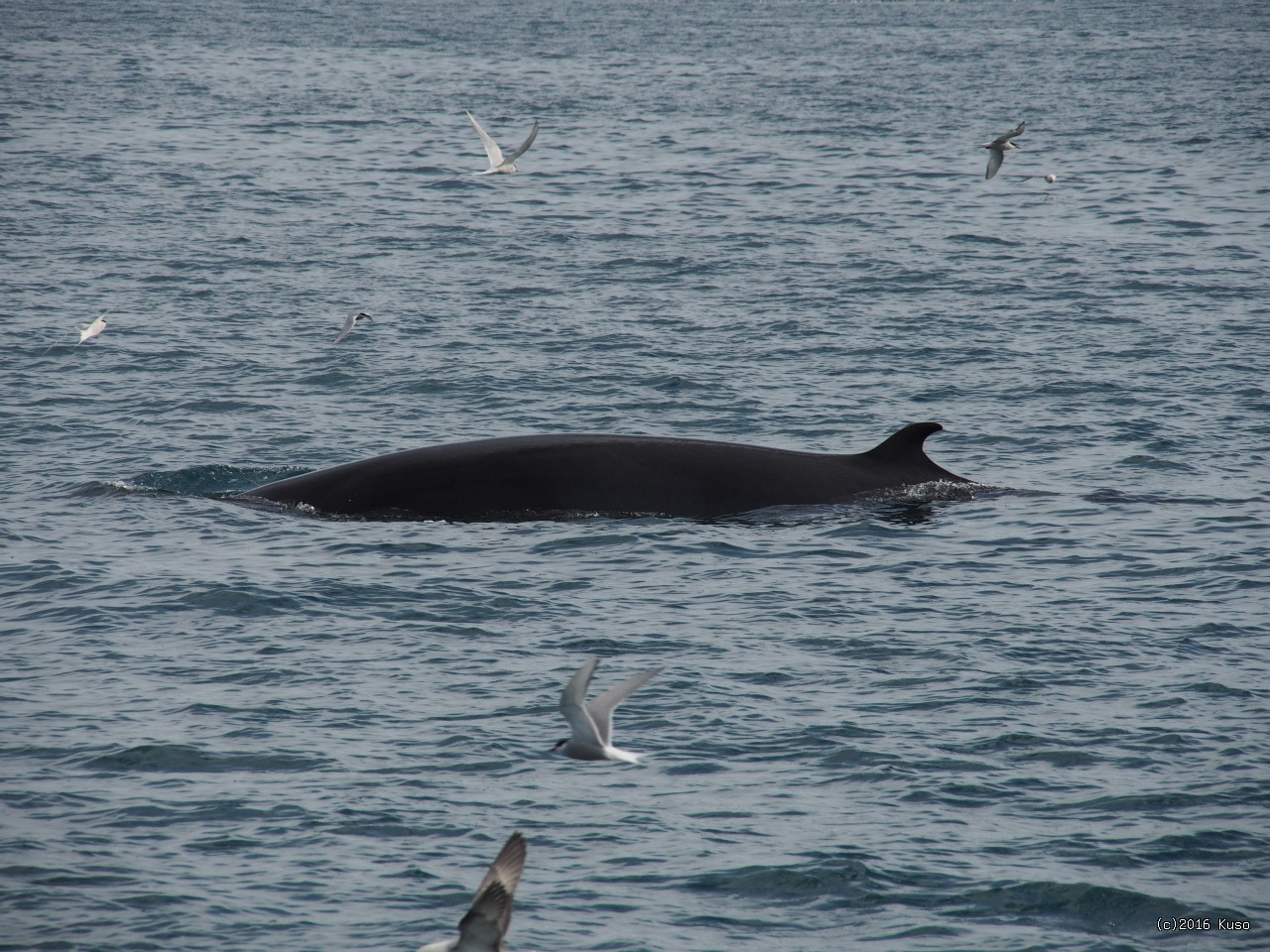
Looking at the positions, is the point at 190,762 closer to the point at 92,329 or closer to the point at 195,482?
the point at 195,482

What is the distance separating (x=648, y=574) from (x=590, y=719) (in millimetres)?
5322

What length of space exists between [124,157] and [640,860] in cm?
3571

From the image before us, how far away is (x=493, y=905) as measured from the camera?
6.94 m

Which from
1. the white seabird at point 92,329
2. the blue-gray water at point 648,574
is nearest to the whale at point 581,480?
the blue-gray water at point 648,574

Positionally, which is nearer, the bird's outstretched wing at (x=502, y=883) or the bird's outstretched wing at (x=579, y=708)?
the bird's outstretched wing at (x=502, y=883)

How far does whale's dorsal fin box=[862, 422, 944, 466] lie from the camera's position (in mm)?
14969

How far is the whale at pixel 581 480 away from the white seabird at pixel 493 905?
7918 mm

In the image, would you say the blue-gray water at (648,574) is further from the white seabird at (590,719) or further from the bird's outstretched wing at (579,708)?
the bird's outstretched wing at (579,708)

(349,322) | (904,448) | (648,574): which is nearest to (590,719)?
(648,574)

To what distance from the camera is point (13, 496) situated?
16000 mm

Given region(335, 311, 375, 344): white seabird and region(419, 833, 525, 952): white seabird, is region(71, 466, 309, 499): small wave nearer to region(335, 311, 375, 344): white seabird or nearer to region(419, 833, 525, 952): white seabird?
region(335, 311, 375, 344): white seabird

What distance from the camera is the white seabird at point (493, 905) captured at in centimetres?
690

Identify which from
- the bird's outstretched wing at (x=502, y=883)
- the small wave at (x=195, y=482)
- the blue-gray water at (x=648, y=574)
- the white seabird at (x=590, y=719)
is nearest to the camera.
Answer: the bird's outstretched wing at (x=502, y=883)

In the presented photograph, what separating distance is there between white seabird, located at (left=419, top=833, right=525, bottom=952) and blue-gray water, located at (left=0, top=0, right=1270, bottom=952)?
1.43m
